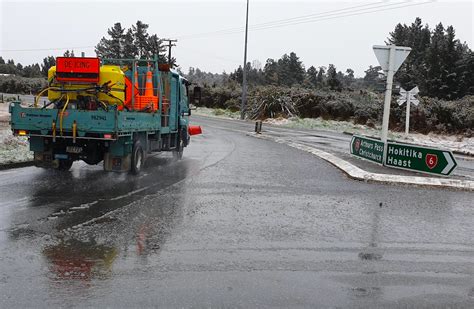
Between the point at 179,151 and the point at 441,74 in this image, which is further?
the point at 441,74

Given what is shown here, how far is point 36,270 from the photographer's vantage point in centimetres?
481

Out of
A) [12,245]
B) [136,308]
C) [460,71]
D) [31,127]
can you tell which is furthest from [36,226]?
[460,71]

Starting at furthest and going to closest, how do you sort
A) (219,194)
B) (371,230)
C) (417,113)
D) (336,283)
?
1. (417,113)
2. (219,194)
3. (371,230)
4. (336,283)

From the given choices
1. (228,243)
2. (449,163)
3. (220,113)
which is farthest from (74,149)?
(220,113)

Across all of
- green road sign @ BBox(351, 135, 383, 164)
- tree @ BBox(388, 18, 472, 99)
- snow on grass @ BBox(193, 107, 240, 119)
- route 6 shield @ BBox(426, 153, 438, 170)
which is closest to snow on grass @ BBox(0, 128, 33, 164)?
green road sign @ BBox(351, 135, 383, 164)

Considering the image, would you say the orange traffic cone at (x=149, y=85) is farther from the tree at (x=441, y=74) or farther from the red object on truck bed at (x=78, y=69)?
the tree at (x=441, y=74)

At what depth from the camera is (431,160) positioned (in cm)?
1233

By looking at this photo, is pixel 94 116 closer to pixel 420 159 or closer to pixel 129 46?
pixel 420 159

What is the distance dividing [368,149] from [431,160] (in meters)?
2.55

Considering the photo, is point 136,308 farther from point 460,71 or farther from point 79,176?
point 460,71

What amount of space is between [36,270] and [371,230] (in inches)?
184

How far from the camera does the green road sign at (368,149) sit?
13.9 m

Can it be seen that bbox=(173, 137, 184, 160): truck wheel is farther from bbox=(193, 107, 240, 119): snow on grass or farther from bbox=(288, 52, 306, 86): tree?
bbox=(288, 52, 306, 86): tree

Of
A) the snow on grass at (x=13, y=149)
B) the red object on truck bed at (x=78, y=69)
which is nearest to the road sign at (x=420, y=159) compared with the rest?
the red object on truck bed at (x=78, y=69)
